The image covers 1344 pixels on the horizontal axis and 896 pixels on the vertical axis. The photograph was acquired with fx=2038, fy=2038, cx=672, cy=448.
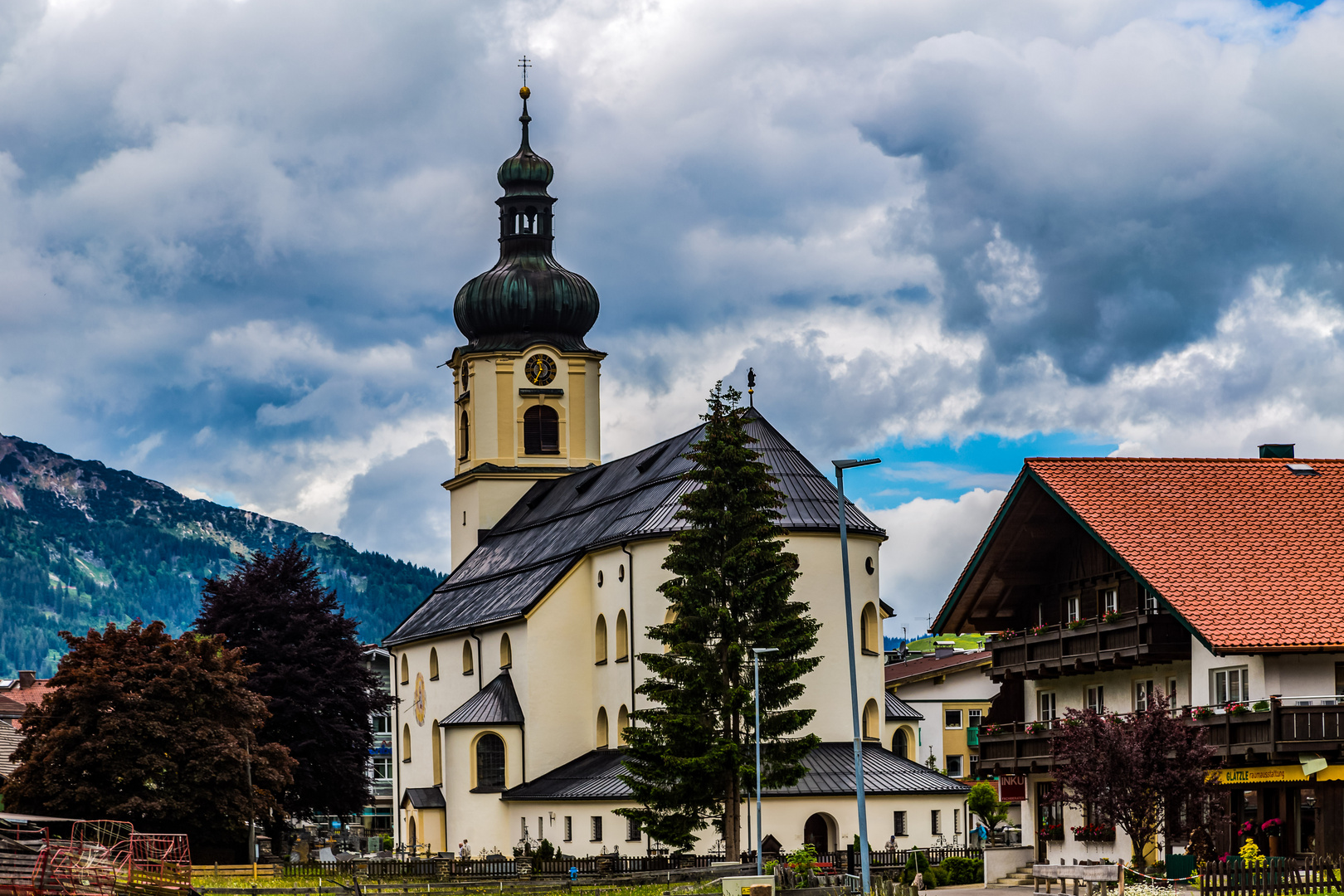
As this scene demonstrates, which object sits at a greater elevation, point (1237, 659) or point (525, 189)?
point (525, 189)

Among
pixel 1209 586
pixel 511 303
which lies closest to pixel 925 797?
pixel 1209 586

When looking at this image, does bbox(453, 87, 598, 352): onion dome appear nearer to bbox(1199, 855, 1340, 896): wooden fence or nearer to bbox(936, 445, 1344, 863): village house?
bbox(936, 445, 1344, 863): village house

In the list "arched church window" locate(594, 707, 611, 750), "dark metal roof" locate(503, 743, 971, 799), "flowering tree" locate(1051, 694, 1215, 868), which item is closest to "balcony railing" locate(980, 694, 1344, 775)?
"flowering tree" locate(1051, 694, 1215, 868)

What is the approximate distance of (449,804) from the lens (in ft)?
244

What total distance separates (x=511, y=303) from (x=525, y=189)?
243 inches

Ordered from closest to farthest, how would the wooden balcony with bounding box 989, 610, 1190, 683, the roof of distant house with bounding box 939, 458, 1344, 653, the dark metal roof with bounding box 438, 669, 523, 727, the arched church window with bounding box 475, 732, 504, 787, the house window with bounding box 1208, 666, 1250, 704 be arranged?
the roof of distant house with bounding box 939, 458, 1344, 653 → the house window with bounding box 1208, 666, 1250, 704 → the wooden balcony with bounding box 989, 610, 1190, 683 → the dark metal roof with bounding box 438, 669, 523, 727 → the arched church window with bounding box 475, 732, 504, 787

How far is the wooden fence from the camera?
112 feet

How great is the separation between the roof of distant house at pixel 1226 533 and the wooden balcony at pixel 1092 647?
44.6 inches

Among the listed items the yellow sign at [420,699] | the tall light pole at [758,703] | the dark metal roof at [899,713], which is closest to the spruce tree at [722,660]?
the tall light pole at [758,703]

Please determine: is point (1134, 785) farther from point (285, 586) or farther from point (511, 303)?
point (511, 303)

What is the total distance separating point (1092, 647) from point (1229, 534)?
4.16 m

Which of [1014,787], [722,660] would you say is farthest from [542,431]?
[1014,787]

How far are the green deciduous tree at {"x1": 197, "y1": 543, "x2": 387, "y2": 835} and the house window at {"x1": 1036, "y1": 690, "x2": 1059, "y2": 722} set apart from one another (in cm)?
3014

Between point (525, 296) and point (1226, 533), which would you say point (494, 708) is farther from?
point (1226, 533)
